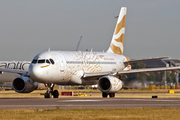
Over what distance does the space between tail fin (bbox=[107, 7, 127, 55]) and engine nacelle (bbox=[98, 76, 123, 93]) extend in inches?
412

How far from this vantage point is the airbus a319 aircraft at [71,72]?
35656mm

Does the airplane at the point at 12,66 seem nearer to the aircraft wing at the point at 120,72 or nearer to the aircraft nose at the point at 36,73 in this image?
the aircraft wing at the point at 120,72

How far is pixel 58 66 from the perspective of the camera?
36.8m

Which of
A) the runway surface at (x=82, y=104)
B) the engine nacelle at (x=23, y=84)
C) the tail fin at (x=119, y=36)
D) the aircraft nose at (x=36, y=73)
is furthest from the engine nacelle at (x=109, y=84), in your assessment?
the tail fin at (x=119, y=36)

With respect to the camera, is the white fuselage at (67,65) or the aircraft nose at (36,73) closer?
the aircraft nose at (36,73)

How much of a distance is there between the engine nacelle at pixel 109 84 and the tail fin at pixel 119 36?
1046cm

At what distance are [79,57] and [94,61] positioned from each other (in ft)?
7.28

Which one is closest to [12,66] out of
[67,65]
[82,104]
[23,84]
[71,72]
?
[23,84]

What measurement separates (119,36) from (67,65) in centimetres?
1266

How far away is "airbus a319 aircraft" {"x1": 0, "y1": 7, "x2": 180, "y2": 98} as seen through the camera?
117 ft

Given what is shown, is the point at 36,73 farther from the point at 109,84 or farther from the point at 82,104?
the point at 82,104

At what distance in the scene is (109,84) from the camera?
1453 inches

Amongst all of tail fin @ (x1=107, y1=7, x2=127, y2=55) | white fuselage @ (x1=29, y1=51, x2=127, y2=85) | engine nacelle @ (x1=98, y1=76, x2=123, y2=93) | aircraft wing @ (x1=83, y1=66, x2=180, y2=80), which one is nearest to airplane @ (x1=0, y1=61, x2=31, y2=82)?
tail fin @ (x1=107, y1=7, x2=127, y2=55)

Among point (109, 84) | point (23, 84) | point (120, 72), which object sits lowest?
point (109, 84)
